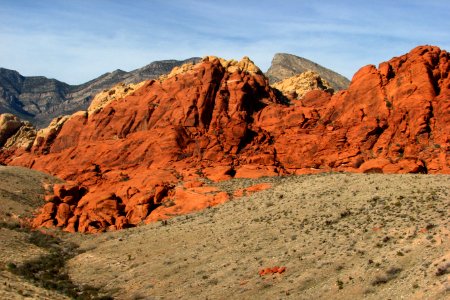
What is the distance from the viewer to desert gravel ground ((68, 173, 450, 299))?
108 feet

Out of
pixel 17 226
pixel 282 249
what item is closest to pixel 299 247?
pixel 282 249

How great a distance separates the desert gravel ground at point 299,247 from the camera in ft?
108

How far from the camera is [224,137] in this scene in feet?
262

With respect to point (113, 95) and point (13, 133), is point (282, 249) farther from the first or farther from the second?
point (13, 133)

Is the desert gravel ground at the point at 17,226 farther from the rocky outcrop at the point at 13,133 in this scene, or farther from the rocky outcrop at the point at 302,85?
the rocky outcrop at the point at 302,85

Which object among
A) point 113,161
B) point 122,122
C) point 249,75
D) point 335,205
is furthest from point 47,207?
point 249,75

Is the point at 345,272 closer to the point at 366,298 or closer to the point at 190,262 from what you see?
the point at 366,298

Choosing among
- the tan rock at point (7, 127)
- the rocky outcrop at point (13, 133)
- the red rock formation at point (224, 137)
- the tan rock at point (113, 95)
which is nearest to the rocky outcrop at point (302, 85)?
the red rock formation at point (224, 137)

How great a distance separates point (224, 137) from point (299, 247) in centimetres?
4038

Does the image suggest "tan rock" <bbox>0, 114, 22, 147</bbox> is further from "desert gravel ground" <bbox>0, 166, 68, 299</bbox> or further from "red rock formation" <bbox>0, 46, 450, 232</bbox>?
"desert gravel ground" <bbox>0, 166, 68, 299</bbox>

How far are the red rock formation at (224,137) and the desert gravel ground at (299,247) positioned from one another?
885 cm

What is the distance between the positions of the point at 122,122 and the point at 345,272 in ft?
203

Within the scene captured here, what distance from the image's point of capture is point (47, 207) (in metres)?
66.8

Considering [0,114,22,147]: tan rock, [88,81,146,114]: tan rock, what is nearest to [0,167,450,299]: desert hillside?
[88,81,146,114]: tan rock
